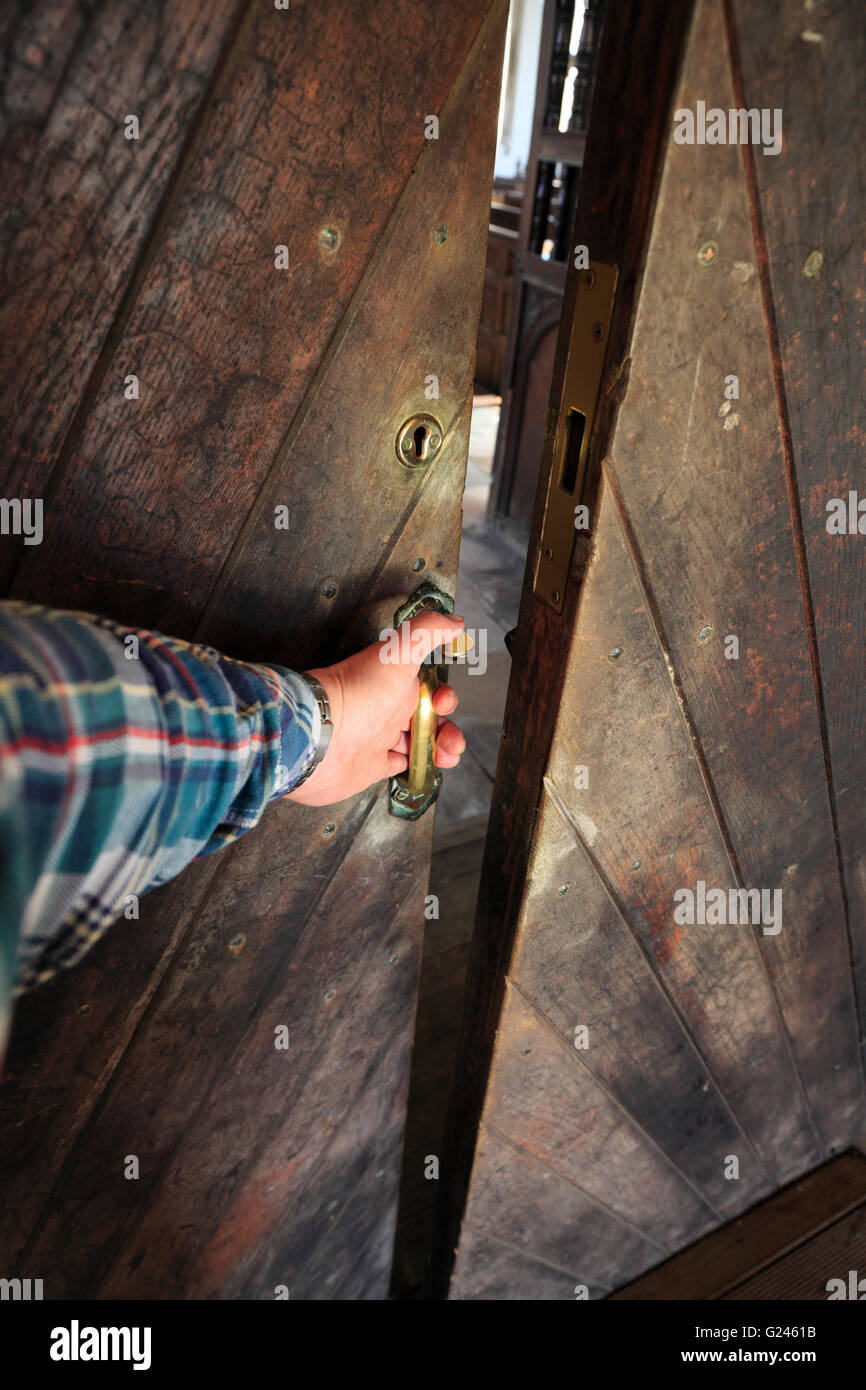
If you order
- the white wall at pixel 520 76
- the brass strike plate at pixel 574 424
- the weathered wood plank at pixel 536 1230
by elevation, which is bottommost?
the weathered wood plank at pixel 536 1230

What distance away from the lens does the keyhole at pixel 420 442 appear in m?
0.82

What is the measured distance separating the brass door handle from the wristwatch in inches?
4.7

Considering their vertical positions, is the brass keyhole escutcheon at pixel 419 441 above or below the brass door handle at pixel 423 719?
above

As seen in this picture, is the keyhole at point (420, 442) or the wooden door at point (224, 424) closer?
the wooden door at point (224, 424)

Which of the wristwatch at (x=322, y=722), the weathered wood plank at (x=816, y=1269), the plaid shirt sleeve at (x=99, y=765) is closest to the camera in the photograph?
the plaid shirt sleeve at (x=99, y=765)

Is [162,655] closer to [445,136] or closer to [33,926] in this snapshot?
[33,926]

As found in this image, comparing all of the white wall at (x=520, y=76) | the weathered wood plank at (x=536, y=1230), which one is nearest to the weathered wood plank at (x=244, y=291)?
the weathered wood plank at (x=536, y=1230)

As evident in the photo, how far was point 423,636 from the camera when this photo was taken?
850mm

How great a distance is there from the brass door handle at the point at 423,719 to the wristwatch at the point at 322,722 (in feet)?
0.39

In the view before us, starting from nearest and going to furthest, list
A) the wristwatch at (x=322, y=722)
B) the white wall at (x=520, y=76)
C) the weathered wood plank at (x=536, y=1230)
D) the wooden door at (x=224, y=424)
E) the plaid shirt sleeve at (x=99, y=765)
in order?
the plaid shirt sleeve at (x=99, y=765)
the wooden door at (x=224, y=424)
the wristwatch at (x=322, y=722)
the weathered wood plank at (x=536, y=1230)
the white wall at (x=520, y=76)

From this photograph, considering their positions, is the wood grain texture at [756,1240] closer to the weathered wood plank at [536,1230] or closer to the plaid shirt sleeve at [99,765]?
the weathered wood plank at [536,1230]

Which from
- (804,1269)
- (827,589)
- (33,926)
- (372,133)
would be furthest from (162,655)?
(804,1269)

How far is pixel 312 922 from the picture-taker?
40.0 inches
